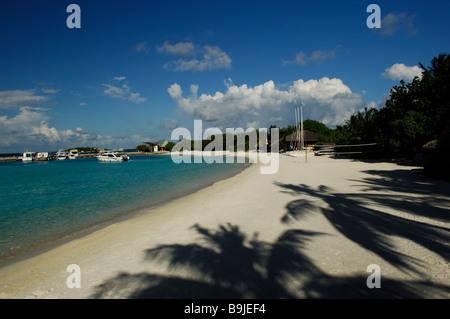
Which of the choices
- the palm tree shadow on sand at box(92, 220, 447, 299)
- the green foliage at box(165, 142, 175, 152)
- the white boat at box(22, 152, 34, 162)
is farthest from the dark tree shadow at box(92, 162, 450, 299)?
the green foliage at box(165, 142, 175, 152)

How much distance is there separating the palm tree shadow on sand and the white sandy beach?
0.05 ft

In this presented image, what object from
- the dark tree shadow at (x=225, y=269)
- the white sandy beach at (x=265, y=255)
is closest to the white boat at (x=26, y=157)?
the white sandy beach at (x=265, y=255)

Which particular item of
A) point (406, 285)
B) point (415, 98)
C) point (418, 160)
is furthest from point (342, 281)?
point (415, 98)

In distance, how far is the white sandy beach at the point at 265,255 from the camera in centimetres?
321

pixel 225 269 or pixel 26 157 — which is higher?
pixel 26 157

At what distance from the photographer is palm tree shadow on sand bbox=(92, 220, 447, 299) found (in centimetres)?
303

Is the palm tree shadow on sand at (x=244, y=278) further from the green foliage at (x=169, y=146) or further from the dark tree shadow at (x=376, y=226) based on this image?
the green foliage at (x=169, y=146)

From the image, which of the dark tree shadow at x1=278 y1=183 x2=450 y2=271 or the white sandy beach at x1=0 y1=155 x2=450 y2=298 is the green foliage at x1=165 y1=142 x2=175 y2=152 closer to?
the white sandy beach at x1=0 y1=155 x2=450 y2=298

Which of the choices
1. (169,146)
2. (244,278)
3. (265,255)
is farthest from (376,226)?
(169,146)

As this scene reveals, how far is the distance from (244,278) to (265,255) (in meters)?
0.86

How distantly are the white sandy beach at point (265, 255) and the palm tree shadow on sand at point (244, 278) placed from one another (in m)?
0.01

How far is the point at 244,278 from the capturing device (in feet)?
11.3

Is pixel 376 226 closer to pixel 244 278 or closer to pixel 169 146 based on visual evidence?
pixel 244 278

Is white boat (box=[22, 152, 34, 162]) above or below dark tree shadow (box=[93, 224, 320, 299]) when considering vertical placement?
above
